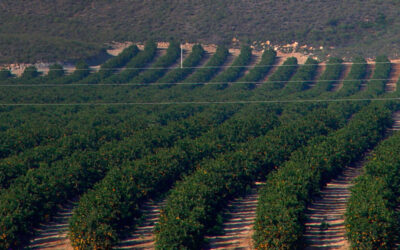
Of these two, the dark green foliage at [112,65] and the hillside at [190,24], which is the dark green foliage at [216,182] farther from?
the hillside at [190,24]

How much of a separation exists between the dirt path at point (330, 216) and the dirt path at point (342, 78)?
89.4 ft

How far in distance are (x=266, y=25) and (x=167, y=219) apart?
6745 centimetres

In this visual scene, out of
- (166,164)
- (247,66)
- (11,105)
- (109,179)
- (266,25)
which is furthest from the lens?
(266,25)

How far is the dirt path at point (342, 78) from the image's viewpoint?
57719 mm

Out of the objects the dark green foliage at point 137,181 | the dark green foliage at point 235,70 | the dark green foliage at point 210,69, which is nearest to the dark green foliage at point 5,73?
the dark green foliage at point 210,69

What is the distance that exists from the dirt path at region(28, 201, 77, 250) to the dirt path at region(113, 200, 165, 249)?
252 centimetres

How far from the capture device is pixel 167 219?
2103cm

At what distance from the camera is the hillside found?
7569 centimetres

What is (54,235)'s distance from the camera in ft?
75.9

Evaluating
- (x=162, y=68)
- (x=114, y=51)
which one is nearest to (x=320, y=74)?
(x=162, y=68)

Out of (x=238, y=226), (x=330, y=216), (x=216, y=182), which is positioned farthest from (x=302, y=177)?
(x=216, y=182)

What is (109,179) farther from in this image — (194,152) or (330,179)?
(330,179)

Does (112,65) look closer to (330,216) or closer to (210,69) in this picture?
(210,69)

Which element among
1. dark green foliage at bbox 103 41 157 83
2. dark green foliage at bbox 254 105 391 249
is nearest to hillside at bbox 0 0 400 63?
dark green foliage at bbox 103 41 157 83
